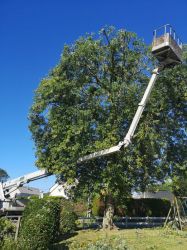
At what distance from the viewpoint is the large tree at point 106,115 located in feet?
85.9

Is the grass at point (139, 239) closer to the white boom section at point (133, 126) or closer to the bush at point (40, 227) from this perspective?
the bush at point (40, 227)

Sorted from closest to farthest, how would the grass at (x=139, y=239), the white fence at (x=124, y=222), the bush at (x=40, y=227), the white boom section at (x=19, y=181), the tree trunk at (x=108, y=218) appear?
the bush at (x=40, y=227), the grass at (x=139, y=239), the tree trunk at (x=108, y=218), the white boom section at (x=19, y=181), the white fence at (x=124, y=222)

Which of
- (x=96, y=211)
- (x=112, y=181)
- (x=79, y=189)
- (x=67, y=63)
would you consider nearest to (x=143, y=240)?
(x=112, y=181)

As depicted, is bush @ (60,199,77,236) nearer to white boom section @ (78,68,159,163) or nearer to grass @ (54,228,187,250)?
grass @ (54,228,187,250)

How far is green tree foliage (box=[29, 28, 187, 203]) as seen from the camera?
26172mm

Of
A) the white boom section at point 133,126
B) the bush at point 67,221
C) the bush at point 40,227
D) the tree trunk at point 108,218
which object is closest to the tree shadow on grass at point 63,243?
the bush at point 67,221

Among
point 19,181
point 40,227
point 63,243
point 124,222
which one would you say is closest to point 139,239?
point 63,243

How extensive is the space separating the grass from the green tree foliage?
3.08 meters

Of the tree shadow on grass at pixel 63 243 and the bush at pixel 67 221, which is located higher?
the bush at pixel 67 221

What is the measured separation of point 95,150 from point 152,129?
14.8 ft

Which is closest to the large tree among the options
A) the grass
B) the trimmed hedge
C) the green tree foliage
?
the green tree foliage

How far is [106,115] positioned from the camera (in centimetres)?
2709

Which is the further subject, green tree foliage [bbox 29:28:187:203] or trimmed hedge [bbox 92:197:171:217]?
trimmed hedge [bbox 92:197:171:217]

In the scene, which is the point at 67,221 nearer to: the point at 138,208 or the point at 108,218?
the point at 108,218
